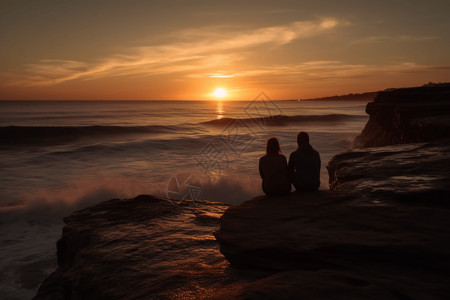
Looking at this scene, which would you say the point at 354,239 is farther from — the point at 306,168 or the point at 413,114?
the point at 413,114

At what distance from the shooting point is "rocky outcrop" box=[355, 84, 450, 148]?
28.9ft

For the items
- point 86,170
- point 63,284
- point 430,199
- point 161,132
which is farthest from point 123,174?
point 161,132

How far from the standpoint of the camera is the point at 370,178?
5.09m

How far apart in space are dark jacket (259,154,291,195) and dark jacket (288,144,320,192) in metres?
0.18

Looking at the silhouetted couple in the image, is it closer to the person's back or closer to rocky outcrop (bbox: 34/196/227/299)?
the person's back

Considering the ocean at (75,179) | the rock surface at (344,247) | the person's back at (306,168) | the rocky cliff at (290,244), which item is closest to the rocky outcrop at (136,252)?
the rocky cliff at (290,244)

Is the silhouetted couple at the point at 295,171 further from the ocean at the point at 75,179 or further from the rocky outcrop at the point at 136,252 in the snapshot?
the rocky outcrop at the point at 136,252

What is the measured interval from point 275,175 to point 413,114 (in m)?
8.48

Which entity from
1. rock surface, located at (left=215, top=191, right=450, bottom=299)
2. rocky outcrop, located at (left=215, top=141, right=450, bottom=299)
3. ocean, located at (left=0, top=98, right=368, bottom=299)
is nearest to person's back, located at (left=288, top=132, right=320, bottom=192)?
rocky outcrop, located at (left=215, top=141, right=450, bottom=299)

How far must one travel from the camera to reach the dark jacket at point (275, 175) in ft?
15.3

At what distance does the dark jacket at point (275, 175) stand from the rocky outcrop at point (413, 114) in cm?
576

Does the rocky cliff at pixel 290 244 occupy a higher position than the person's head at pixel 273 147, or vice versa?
the person's head at pixel 273 147

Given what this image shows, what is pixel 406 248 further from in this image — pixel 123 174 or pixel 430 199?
pixel 123 174

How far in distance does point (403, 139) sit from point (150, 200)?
9.28 meters
